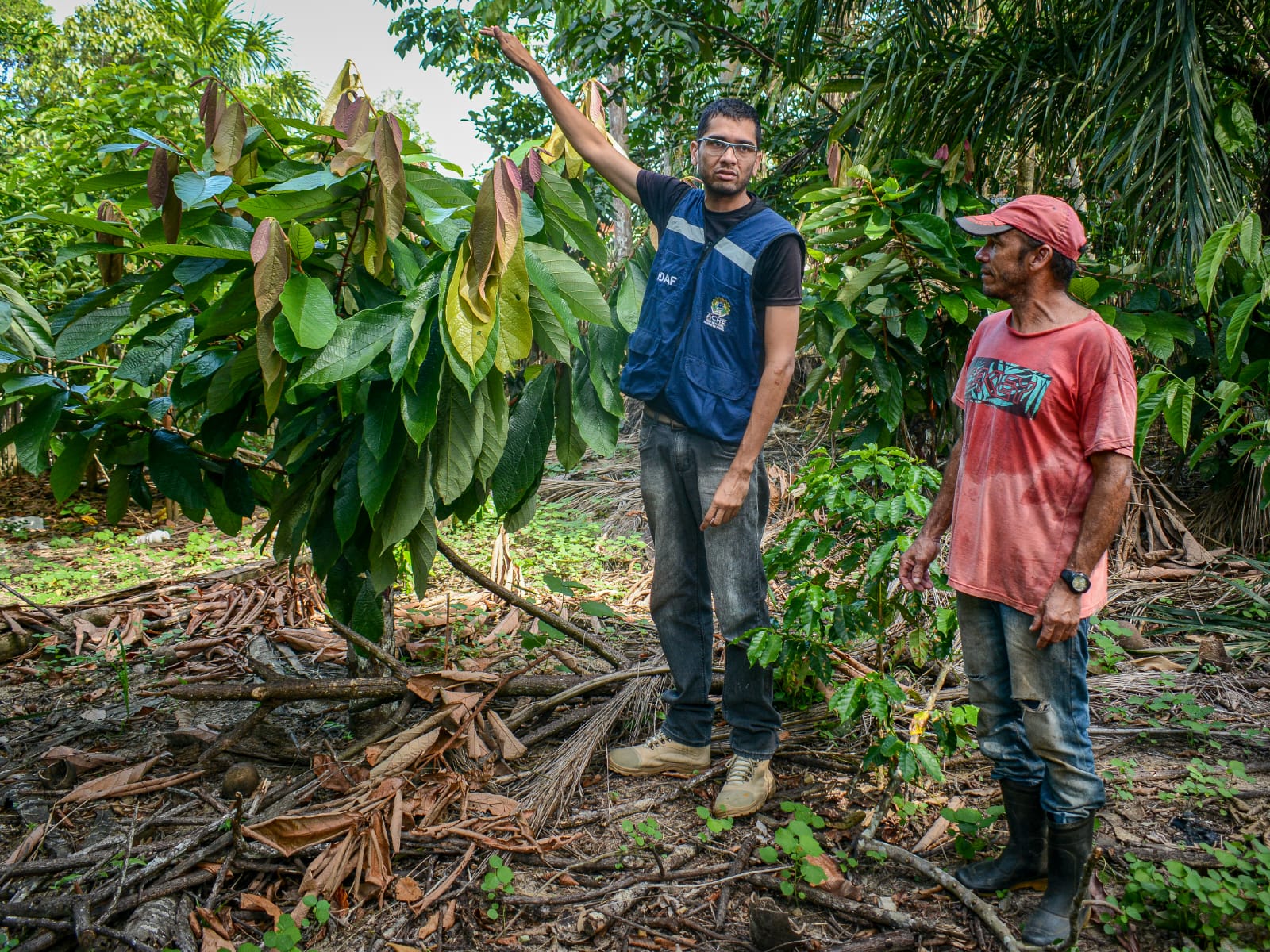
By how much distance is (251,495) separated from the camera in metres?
2.69

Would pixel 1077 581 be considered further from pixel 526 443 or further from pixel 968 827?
pixel 526 443

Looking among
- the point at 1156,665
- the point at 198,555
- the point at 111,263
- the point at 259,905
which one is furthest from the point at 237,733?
the point at 198,555

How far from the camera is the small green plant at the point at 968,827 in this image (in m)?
2.05

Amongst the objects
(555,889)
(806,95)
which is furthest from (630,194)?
(806,95)

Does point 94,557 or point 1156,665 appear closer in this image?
point 1156,665

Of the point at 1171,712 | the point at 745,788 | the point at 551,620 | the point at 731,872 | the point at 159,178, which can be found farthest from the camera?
the point at 551,620

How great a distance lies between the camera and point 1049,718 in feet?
5.77

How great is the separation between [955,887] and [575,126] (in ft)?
6.77

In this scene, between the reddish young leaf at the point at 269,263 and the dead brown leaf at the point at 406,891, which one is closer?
the reddish young leaf at the point at 269,263

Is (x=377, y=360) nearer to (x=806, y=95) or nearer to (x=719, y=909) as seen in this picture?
(x=719, y=909)

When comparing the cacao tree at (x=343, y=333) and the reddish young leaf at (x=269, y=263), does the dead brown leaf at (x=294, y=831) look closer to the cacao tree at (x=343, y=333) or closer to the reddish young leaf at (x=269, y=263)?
the cacao tree at (x=343, y=333)

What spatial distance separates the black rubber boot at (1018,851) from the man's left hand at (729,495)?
862mm

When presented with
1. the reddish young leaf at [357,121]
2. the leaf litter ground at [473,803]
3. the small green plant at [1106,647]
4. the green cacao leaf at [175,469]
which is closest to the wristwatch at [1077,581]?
the leaf litter ground at [473,803]

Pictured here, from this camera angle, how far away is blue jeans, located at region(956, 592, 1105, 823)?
5.77 ft
